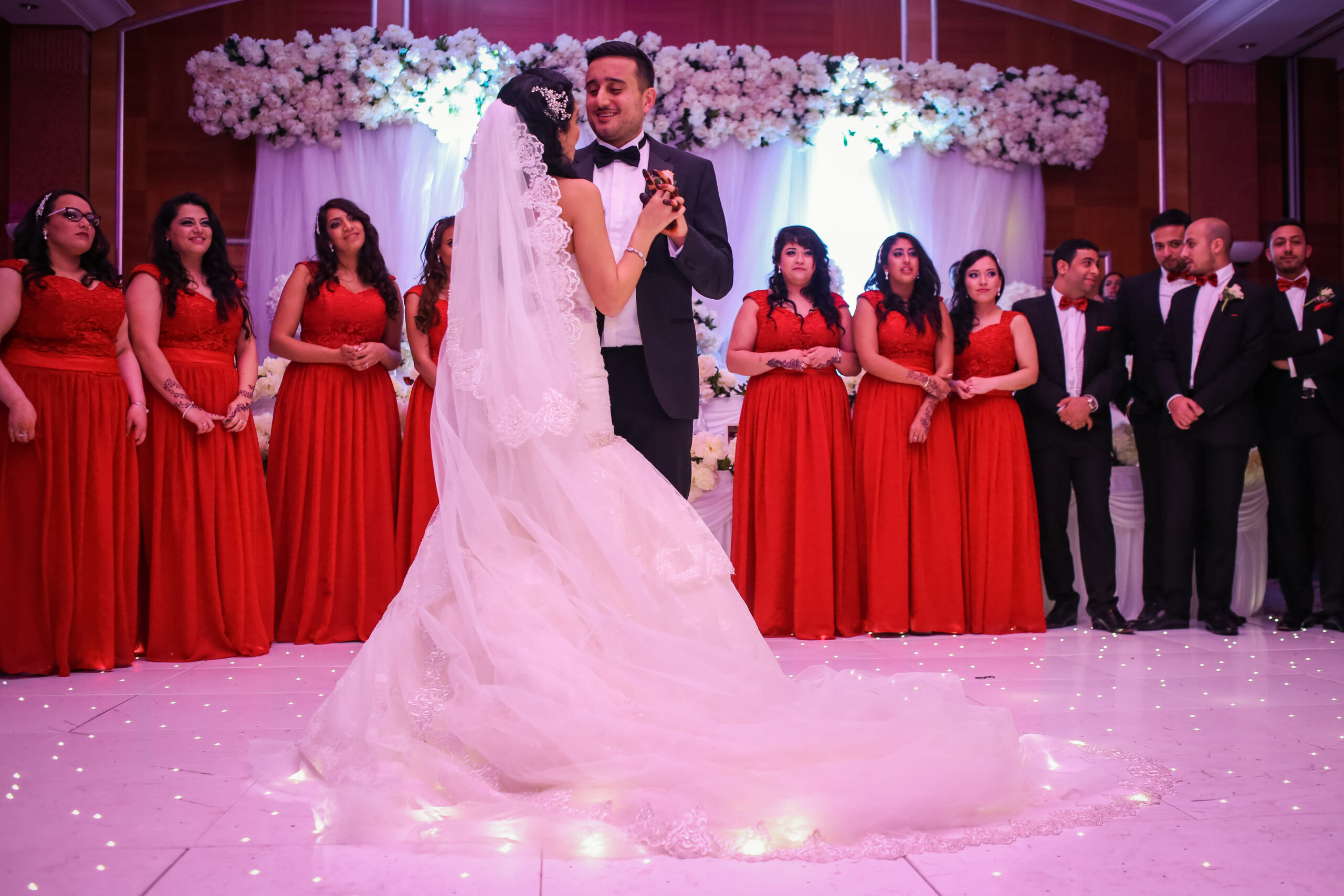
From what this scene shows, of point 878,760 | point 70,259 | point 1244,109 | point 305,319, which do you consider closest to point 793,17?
point 1244,109

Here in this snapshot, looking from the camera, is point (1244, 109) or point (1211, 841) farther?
point (1244, 109)

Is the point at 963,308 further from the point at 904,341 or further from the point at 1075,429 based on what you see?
the point at 1075,429

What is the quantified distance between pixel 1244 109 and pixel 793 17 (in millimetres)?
3293

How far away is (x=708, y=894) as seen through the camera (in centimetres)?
182

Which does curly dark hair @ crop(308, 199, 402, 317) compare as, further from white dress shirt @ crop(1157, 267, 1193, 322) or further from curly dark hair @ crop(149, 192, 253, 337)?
white dress shirt @ crop(1157, 267, 1193, 322)

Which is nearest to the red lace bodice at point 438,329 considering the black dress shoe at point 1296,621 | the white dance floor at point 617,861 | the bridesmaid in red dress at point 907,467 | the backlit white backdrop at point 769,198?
the white dance floor at point 617,861

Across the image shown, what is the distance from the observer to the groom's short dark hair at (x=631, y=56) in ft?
8.64

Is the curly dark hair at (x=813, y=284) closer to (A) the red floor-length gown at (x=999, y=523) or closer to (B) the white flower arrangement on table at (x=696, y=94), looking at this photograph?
(A) the red floor-length gown at (x=999, y=523)

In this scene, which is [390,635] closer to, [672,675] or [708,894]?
[672,675]

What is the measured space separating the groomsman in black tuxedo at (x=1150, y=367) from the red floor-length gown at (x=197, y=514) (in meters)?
3.92

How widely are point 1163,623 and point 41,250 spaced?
489 cm

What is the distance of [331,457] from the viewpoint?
471 cm

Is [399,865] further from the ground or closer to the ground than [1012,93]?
closer to the ground

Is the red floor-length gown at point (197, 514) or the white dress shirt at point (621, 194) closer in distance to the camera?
the white dress shirt at point (621, 194)
